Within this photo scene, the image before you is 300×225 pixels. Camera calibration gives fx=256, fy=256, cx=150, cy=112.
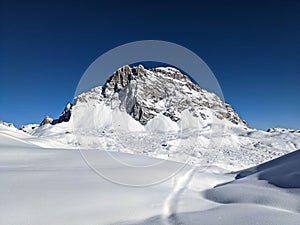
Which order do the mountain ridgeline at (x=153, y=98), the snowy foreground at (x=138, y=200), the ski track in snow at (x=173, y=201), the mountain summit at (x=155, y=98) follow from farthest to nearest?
the mountain ridgeline at (x=153, y=98), the mountain summit at (x=155, y=98), the ski track in snow at (x=173, y=201), the snowy foreground at (x=138, y=200)

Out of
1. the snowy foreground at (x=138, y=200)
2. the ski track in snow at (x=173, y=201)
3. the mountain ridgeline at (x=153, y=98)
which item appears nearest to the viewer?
the snowy foreground at (x=138, y=200)

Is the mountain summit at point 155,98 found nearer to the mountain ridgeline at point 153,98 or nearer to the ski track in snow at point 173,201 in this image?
the mountain ridgeline at point 153,98

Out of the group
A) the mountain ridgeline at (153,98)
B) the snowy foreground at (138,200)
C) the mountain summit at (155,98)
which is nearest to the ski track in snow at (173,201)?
the snowy foreground at (138,200)

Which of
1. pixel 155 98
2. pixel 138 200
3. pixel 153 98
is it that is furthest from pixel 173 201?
pixel 155 98

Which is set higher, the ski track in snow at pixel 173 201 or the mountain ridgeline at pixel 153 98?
the mountain ridgeline at pixel 153 98

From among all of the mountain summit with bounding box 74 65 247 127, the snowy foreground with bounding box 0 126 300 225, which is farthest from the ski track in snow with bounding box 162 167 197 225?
the mountain summit with bounding box 74 65 247 127

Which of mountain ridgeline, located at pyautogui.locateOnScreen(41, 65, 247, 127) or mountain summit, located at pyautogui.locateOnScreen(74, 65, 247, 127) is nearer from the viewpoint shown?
mountain summit, located at pyautogui.locateOnScreen(74, 65, 247, 127)

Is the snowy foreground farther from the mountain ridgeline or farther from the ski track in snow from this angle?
the mountain ridgeline

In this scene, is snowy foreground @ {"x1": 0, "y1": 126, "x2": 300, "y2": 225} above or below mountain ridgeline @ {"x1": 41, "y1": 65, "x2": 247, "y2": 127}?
below

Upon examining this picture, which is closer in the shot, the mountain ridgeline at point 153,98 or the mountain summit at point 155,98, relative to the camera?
the mountain summit at point 155,98

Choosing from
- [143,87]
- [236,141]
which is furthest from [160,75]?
[236,141]
